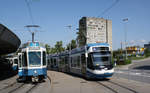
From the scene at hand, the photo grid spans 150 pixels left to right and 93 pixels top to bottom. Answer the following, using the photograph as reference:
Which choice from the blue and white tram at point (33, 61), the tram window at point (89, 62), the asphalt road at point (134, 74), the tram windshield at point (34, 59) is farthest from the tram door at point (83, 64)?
the asphalt road at point (134, 74)

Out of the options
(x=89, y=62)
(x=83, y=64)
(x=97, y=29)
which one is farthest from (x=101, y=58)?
(x=97, y=29)

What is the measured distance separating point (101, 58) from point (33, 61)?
5.40m

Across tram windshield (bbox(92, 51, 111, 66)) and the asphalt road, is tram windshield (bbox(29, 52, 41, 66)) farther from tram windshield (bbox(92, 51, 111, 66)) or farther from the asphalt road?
the asphalt road

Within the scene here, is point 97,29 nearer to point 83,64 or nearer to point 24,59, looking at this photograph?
point 83,64

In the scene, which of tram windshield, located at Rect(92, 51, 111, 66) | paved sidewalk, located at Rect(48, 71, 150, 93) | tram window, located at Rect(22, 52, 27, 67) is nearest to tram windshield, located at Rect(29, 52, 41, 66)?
tram window, located at Rect(22, 52, 27, 67)

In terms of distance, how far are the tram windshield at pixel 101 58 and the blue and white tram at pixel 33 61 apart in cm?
408

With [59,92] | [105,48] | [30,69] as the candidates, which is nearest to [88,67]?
[105,48]

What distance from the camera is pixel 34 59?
16.8 meters

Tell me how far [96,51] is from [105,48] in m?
0.84

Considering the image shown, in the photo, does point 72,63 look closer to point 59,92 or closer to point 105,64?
point 105,64

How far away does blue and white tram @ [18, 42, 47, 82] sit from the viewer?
16578 mm

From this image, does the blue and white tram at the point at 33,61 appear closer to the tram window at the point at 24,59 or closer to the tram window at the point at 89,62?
the tram window at the point at 24,59

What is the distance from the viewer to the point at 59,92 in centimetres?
1223

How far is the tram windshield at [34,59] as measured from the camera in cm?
1670
